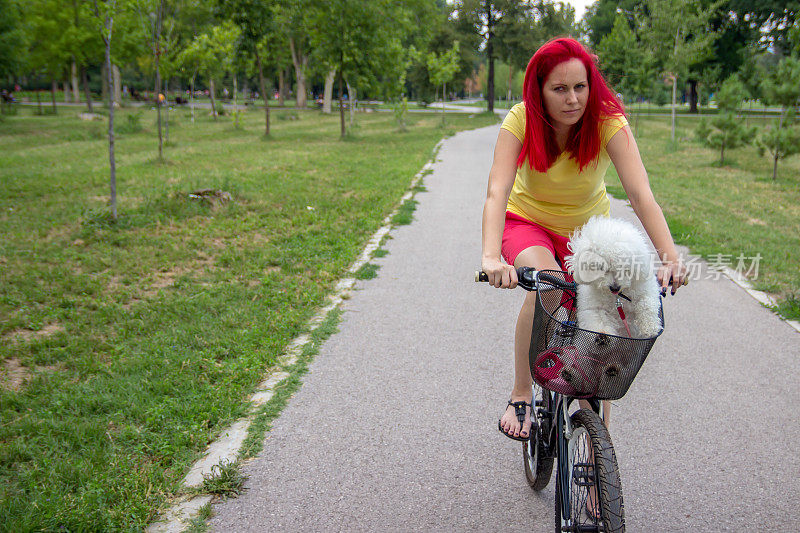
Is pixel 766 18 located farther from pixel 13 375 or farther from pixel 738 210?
pixel 13 375

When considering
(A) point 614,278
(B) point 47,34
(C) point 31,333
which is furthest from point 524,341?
(B) point 47,34

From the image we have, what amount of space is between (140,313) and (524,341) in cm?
391

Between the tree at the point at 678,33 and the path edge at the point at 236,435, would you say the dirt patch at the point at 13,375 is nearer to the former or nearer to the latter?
the path edge at the point at 236,435

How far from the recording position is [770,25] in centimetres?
4300

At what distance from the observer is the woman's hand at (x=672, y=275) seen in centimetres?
216

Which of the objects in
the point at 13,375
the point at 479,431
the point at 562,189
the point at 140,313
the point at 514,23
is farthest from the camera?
the point at 514,23

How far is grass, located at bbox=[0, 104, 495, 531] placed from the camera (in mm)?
3172

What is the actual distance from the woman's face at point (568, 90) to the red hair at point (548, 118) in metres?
0.03

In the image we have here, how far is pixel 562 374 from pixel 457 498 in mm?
1251

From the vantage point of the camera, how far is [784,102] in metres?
14.2

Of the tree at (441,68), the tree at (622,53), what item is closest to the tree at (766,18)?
the tree at (622,53)

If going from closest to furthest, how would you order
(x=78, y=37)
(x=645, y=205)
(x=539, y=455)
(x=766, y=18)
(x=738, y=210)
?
1. (x=645, y=205)
2. (x=539, y=455)
3. (x=738, y=210)
4. (x=78, y=37)
5. (x=766, y=18)

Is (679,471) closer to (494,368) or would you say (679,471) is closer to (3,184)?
(494,368)

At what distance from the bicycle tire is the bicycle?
0.28 meters
